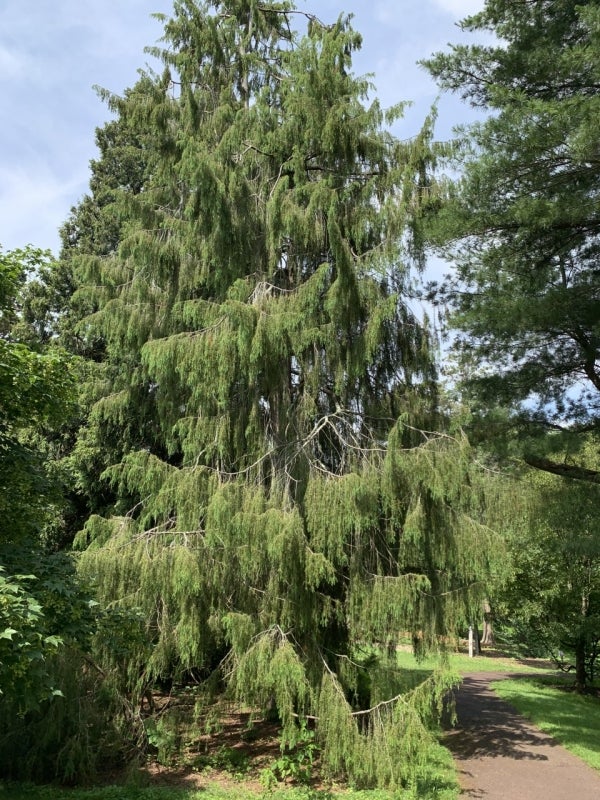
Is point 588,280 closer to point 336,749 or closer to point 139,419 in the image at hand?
point 336,749

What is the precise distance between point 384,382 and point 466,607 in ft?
11.4

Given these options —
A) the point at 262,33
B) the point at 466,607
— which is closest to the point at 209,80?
the point at 262,33

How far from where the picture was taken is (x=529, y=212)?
21.8ft

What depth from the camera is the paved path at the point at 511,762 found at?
684cm

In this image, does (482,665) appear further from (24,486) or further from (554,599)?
(24,486)

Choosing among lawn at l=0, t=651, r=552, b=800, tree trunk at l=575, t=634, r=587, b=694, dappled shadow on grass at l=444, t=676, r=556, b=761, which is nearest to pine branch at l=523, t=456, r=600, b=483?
lawn at l=0, t=651, r=552, b=800

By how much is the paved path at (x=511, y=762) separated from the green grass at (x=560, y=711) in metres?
0.26

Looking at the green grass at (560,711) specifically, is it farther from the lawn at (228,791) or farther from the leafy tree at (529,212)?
the leafy tree at (529,212)

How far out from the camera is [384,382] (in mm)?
8984

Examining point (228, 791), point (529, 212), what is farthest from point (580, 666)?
point (529, 212)

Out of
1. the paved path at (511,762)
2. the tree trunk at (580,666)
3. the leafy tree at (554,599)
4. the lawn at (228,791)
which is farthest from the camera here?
the tree trunk at (580,666)

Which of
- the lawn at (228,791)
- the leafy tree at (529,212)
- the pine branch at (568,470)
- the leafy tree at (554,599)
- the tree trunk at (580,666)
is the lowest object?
the lawn at (228,791)

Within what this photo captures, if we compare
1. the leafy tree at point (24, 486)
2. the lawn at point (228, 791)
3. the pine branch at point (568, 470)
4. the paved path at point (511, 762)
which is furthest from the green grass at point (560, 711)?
the leafy tree at point (24, 486)

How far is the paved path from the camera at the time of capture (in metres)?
6.84
